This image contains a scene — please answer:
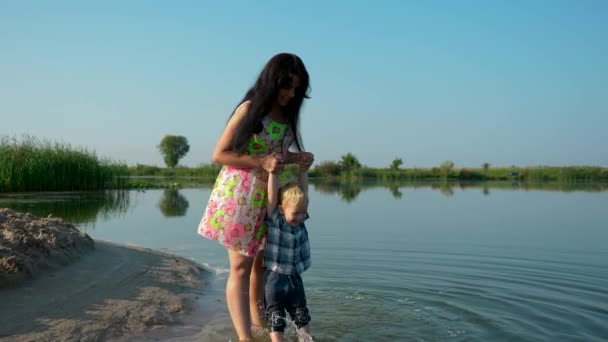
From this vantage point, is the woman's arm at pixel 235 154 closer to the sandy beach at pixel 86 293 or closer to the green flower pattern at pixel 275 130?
the green flower pattern at pixel 275 130

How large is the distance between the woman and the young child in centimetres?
10

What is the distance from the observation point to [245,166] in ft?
11.7

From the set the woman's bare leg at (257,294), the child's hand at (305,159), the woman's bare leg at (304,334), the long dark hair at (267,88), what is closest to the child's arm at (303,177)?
the child's hand at (305,159)

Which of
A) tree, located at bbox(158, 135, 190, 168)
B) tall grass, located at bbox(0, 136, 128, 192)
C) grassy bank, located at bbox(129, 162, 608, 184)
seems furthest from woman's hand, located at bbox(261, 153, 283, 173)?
tree, located at bbox(158, 135, 190, 168)

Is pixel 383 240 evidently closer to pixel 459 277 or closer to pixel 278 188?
pixel 459 277

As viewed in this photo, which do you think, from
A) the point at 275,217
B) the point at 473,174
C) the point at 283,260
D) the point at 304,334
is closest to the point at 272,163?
the point at 275,217

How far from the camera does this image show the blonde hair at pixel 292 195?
3510 mm

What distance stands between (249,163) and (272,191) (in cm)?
23

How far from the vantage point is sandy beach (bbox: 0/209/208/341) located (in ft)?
11.8

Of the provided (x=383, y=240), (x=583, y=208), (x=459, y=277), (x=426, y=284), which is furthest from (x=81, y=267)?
(x=583, y=208)

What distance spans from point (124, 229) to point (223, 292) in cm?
546

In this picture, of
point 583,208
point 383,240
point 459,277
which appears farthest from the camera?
point 583,208

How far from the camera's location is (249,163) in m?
3.54

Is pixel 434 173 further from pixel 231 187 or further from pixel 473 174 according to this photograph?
pixel 231 187
